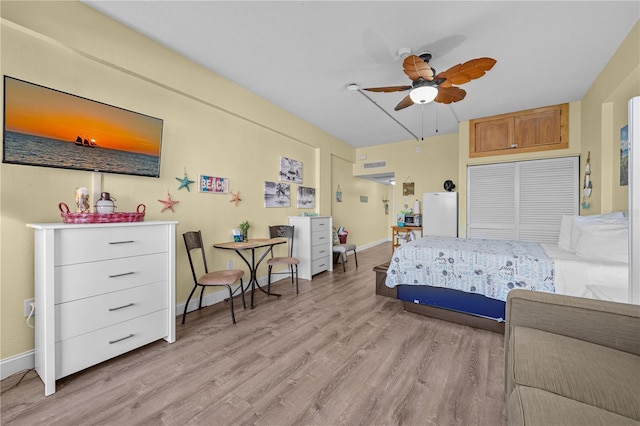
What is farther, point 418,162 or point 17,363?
point 418,162

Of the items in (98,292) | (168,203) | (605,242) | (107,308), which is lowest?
(107,308)

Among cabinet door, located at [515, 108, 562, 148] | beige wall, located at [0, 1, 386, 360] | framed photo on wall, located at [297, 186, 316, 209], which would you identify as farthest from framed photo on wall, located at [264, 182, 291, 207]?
cabinet door, located at [515, 108, 562, 148]

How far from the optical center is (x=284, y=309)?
117 inches

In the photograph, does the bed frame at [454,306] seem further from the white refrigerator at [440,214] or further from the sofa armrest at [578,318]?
the white refrigerator at [440,214]

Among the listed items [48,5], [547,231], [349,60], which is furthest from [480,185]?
[48,5]

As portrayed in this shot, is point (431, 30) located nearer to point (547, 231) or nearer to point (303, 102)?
point (303, 102)

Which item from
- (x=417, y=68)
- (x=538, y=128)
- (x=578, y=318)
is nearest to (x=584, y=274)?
(x=578, y=318)

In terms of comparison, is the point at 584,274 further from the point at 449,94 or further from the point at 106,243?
the point at 106,243

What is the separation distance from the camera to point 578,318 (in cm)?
131

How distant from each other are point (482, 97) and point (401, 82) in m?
1.42

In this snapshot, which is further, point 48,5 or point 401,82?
point 401,82

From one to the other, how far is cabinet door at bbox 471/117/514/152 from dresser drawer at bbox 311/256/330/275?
3436 millimetres

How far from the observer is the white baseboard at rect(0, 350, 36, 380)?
1.74m

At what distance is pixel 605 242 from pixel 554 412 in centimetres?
218
